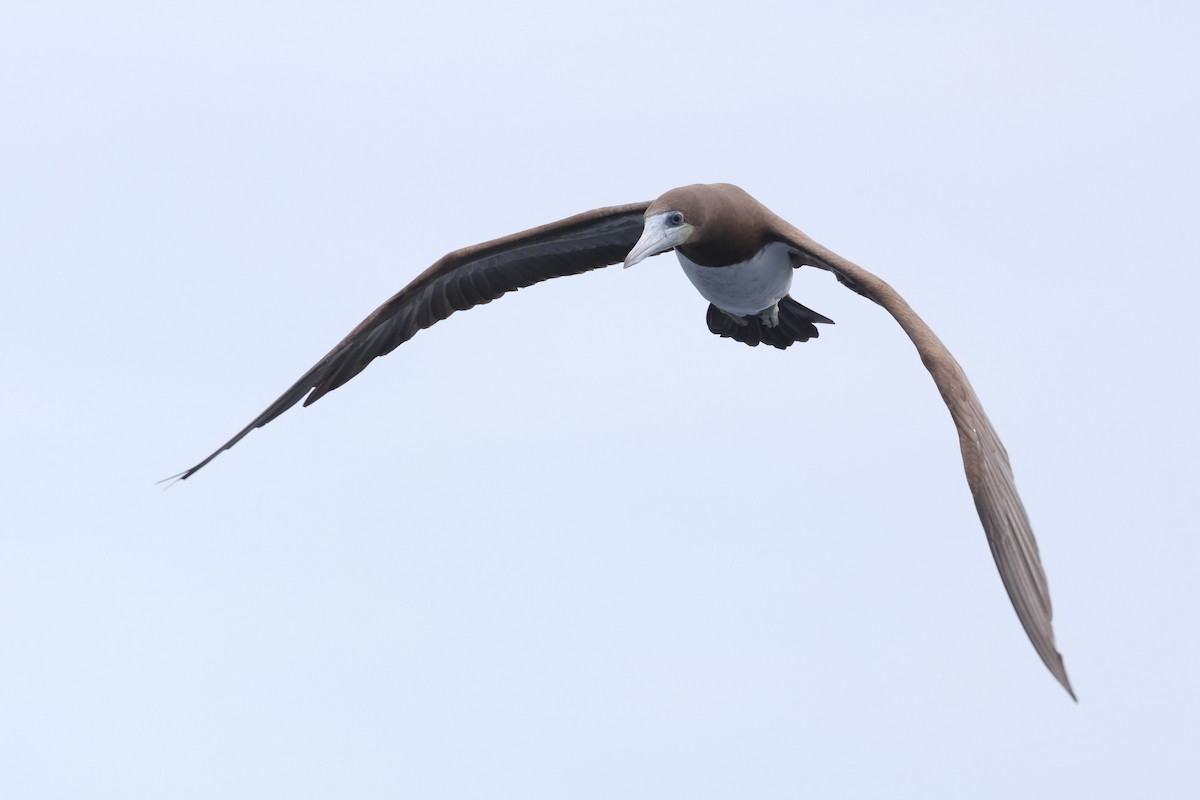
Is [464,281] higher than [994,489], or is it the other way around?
[464,281]

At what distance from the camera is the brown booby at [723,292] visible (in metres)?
11.4

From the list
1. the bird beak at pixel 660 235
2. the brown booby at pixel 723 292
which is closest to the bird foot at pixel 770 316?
the brown booby at pixel 723 292

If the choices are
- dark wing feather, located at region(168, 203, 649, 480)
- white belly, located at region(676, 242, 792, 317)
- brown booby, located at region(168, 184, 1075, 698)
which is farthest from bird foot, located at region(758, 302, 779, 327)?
dark wing feather, located at region(168, 203, 649, 480)

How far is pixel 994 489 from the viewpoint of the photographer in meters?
11.6

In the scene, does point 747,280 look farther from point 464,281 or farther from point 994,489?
point 994,489

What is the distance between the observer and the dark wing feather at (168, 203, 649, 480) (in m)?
16.0

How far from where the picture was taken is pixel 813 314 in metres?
16.0

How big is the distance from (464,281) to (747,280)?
3.03 m

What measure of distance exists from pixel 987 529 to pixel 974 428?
0.75m

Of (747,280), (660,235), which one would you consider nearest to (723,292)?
(747,280)

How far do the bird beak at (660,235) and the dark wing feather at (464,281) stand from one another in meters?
2.10

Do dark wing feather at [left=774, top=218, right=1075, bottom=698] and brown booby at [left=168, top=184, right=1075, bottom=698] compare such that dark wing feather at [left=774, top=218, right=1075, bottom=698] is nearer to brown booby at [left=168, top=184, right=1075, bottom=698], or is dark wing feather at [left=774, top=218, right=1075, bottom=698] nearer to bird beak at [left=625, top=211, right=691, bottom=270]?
brown booby at [left=168, top=184, right=1075, bottom=698]

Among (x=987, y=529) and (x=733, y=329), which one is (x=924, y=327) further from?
(x=733, y=329)

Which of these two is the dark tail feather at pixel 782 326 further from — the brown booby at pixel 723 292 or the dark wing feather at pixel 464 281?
the dark wing feather at pixel 464 281
